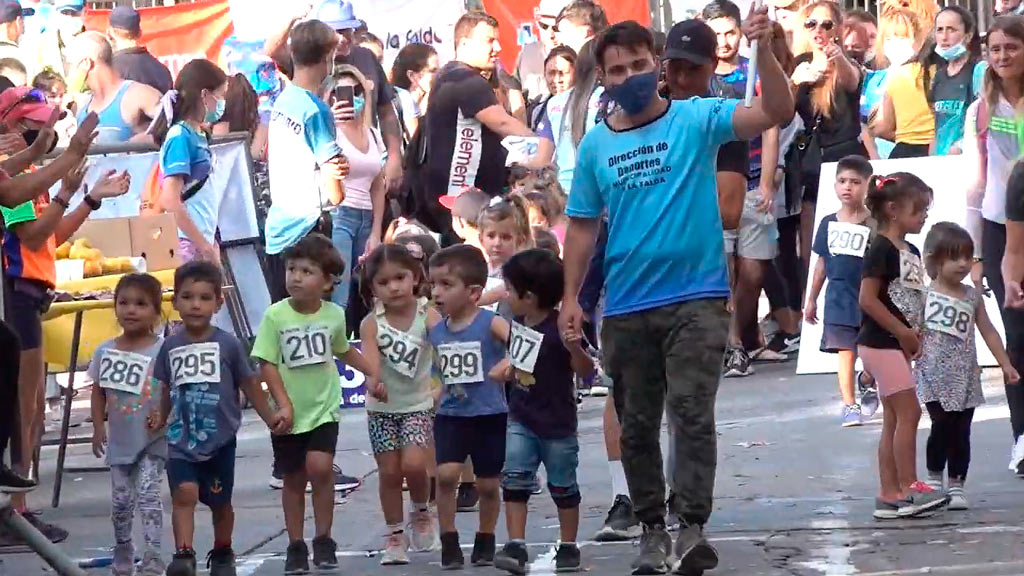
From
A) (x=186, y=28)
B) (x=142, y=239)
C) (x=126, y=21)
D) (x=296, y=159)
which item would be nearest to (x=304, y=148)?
(x=296, y=159)

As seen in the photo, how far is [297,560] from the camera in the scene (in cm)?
781

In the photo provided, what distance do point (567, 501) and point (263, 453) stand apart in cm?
395

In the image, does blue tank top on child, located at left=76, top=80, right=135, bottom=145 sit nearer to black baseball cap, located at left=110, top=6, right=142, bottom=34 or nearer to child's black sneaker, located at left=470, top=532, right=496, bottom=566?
black baseball cap, located at left=110, top=6, right=142, bottom=34

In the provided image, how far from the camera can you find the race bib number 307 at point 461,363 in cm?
793

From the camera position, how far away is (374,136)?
38.0 ft

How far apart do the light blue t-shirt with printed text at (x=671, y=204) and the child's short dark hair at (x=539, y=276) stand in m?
0.54

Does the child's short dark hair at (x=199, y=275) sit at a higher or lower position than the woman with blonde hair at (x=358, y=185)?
lower

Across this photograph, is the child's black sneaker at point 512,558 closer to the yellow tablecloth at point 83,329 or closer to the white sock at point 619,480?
the white sock at point 619,480

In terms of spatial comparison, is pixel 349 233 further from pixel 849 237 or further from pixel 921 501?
pixel 921 501

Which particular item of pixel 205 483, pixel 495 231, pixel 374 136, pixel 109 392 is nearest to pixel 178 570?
pixel 205 483

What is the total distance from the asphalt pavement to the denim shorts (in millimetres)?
317

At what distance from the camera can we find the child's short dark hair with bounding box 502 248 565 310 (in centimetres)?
783

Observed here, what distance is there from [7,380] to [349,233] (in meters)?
4.27

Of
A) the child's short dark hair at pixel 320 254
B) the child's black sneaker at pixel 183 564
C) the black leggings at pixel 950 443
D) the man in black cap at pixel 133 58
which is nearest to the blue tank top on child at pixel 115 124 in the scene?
the man in black cap at pixel 133 58
